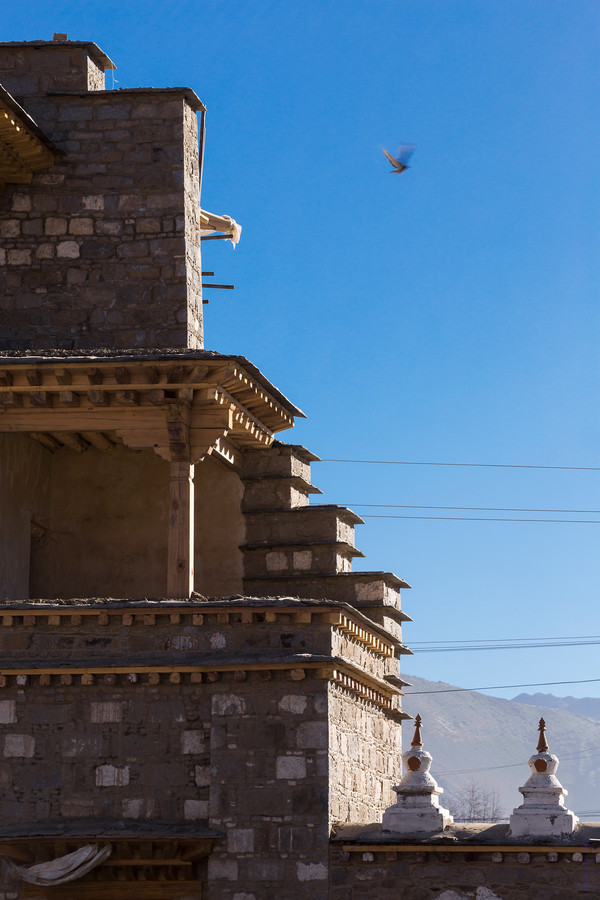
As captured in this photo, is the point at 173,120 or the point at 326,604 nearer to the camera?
the point at 326,604

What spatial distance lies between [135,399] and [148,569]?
12.2ft

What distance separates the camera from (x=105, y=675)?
53.3 ft

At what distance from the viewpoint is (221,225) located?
83.1ft

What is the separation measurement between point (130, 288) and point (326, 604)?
19.0 feet

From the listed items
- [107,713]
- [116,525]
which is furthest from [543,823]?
[116,525]

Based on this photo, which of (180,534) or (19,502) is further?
(19,502)

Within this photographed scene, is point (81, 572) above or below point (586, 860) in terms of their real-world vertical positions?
above

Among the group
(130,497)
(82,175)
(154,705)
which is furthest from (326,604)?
(82,175)

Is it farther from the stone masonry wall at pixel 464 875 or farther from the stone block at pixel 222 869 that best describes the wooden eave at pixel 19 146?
the stone masonry wall at pixel 464 875

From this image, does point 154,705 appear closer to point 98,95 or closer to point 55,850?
point 55,850

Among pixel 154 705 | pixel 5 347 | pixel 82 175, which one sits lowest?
pixel 154 705

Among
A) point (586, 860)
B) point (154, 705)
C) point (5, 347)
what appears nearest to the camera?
point (586, 860)

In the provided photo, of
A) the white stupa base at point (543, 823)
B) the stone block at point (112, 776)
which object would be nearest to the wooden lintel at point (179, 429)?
the stone block at point (112, 776)

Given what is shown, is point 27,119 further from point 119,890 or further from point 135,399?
point 119,890
